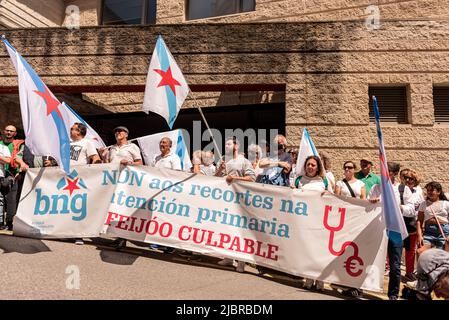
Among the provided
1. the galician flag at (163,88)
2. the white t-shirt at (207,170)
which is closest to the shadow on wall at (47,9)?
the white t-shirt at (207,170)

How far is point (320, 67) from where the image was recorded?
849 cm

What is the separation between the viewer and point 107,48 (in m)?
9.26

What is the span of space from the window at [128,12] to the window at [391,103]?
8971mm

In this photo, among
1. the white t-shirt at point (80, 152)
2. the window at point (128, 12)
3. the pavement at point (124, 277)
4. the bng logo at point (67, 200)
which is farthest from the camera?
the window at point (128, 12)

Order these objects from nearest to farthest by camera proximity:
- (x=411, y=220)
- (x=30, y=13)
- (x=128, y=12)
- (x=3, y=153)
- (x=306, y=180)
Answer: (x=306, y=180)
(x=411, y=220)
(x=3, y=153)
(x=30, y=13)
(x=128, y=12)

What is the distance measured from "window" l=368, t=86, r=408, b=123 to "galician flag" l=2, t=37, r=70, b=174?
649cm

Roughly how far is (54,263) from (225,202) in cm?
231

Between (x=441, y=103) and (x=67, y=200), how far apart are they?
8.01 metres

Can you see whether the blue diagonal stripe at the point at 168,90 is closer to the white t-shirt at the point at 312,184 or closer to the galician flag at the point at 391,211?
the white t-shirt at the point at 312,184

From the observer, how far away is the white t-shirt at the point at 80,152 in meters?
5.92

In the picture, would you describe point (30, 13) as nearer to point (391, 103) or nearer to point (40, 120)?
point (40, 120)

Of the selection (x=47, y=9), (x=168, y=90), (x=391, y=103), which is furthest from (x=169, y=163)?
(x=47, y=9)
